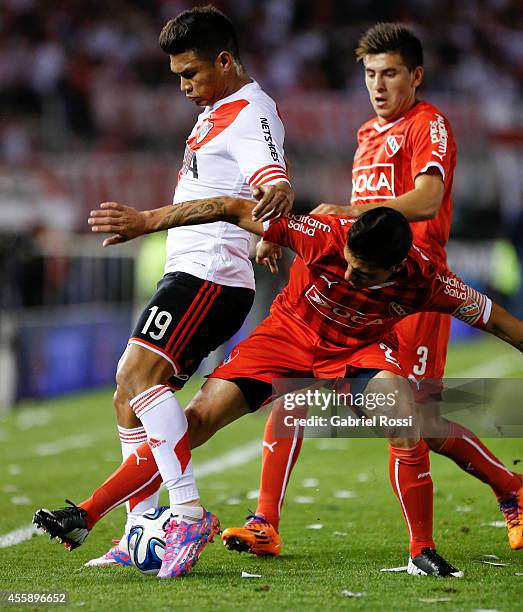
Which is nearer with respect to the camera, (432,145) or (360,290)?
(360,290)

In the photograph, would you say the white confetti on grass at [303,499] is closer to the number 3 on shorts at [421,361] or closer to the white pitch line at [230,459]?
the white pitch line at [230,459]

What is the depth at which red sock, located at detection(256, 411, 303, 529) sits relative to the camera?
16.3 feet

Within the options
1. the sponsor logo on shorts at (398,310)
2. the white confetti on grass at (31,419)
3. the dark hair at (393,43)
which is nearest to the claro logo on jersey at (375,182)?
the dark hair at (393,43)

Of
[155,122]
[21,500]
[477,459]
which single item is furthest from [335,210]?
[155,122]

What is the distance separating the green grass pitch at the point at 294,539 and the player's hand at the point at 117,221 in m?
1.29

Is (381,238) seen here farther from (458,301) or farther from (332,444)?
(332,444)

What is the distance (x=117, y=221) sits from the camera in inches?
163

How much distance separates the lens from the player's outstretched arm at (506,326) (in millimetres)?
4379

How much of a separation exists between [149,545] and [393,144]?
2150 mm

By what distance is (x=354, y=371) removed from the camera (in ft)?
14.8

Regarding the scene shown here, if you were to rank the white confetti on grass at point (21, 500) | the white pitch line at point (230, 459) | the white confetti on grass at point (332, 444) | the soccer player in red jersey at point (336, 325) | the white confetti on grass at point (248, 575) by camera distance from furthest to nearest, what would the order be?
the white confetti on grass at point (332, 444) < the white pitch line at point (230, 459) < the white confetti on grass at point (21, 500) < the white confetti on grass at point (248, 575) < the soccer player in red jersey at point (336, 325)

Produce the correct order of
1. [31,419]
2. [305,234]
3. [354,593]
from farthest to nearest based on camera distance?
[31,419]
[305,234]
[354,593]

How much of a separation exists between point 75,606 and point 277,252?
1.88 meters

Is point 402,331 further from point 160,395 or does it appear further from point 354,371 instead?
point 160,395
